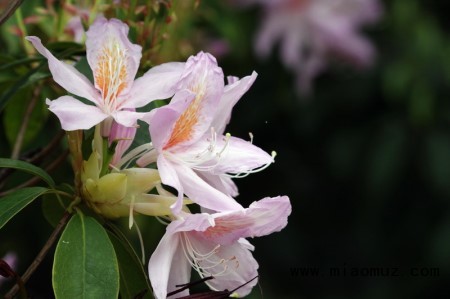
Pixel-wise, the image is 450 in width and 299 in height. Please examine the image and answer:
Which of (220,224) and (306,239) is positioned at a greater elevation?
(220,224)

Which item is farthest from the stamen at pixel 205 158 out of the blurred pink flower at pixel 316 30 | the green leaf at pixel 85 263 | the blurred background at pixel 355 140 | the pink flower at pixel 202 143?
the blurred pink flower at pixel 316 30

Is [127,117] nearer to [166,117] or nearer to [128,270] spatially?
[166,117]

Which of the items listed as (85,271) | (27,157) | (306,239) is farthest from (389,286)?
(85,271)

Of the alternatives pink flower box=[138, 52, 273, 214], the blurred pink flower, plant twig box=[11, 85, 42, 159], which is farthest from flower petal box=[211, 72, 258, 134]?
the blurred pink flower

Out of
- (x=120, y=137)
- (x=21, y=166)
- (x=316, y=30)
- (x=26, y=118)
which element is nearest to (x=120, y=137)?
(x=120, y=137)

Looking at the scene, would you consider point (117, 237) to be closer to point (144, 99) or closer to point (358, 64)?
point (144, 99)

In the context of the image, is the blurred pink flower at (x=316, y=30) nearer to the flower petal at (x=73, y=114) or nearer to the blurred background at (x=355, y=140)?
the blurred background at (x=355, y=140)
